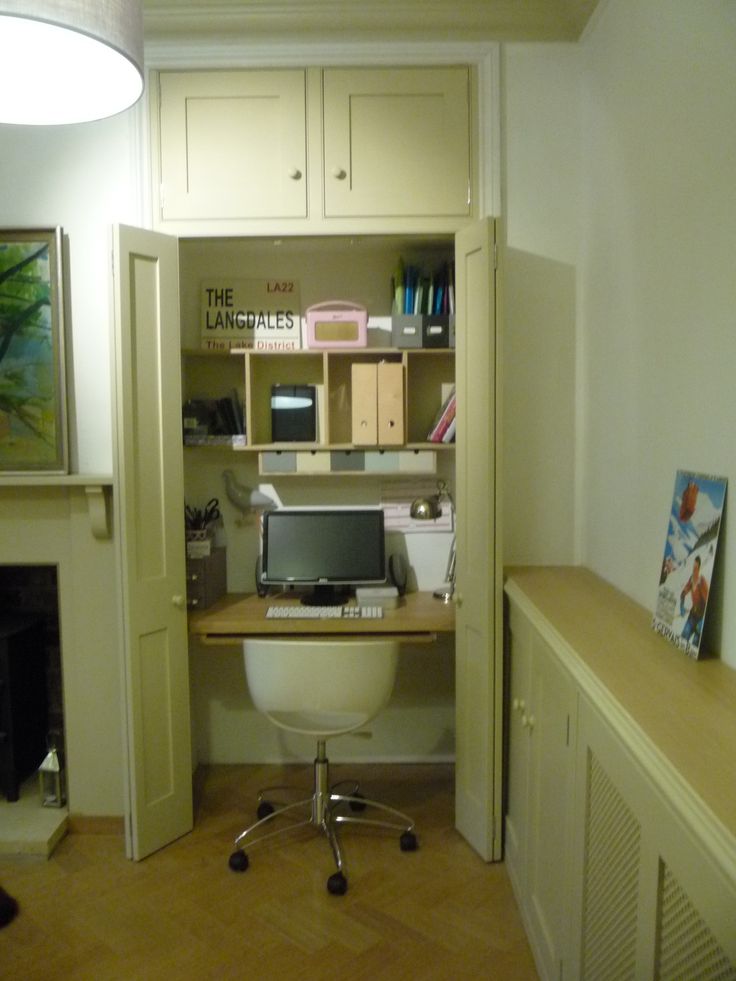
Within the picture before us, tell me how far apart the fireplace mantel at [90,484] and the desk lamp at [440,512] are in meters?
1.17

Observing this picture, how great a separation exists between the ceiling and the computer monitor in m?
1.73

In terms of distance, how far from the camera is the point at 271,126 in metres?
2.42

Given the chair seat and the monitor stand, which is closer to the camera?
the chair seat

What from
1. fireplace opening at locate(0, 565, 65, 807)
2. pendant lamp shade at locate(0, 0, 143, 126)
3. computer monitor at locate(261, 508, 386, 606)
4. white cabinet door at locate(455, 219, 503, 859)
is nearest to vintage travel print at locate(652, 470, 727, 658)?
white cabinet door at locate(455, 219, 503, 859)

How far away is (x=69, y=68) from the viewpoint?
1509mm

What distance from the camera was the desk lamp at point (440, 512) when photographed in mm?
2744

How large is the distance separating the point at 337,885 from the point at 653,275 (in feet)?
6.78

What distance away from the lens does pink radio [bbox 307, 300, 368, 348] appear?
8.68 feet

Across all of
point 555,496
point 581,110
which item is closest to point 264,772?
point 555,496

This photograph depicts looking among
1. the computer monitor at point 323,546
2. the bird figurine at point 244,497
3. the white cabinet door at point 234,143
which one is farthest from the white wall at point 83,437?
the computer monitor at point 323,546

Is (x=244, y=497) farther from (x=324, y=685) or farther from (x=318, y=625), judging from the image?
(x=324, y=685)

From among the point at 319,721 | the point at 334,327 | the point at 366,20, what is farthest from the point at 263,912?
the point at 366,20

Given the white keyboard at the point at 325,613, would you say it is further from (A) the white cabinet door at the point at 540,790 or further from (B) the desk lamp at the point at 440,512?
(A) the white cabinet door at the point at 540,790

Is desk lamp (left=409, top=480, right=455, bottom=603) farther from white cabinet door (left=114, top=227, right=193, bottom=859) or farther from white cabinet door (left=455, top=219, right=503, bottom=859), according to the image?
white cabinet door (left=114, top=227, right=193, bottom=859)
